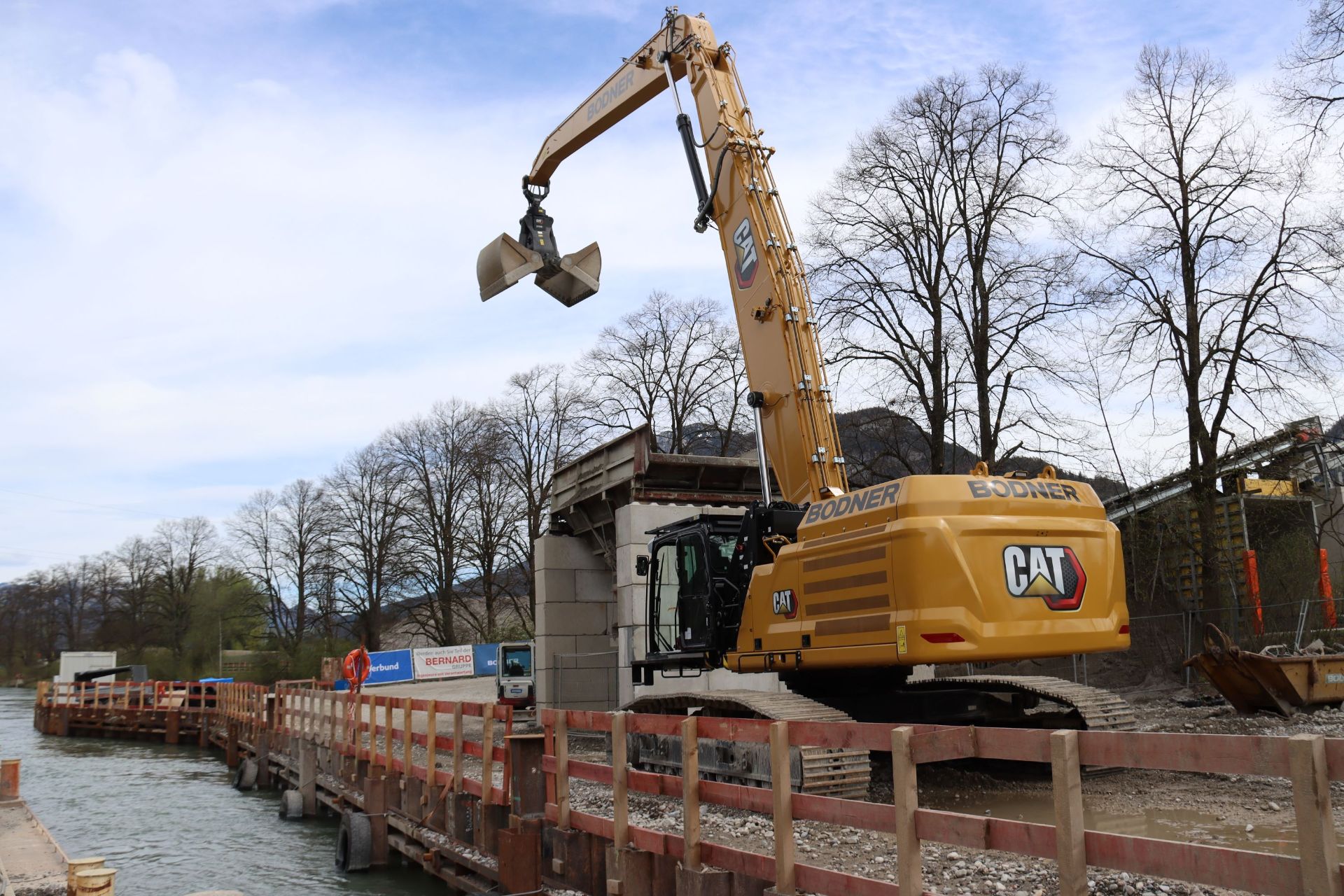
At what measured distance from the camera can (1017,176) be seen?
22.2 metres

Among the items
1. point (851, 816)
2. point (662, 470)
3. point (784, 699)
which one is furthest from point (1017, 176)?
point (851, 816)

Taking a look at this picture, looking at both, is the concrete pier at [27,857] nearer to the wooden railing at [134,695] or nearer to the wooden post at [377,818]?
the wooden post at [377,818]

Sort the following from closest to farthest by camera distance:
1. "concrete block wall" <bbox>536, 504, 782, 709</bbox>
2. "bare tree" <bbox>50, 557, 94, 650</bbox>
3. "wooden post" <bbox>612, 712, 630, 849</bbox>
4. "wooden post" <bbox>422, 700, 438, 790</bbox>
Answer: "wooden post" <bbox>612, 712, 630, 849</bbox> → "wooden post" <bbox>422, 700, 438, 790</bbox> → "concrete block wall" <bbox>536, 504, 782, 709</bbox> → "bare tree" <bbox>50, 557, 94, 650</bbox>

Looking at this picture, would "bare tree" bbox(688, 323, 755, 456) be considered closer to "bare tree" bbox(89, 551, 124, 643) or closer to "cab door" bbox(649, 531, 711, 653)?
"cab door" bbox(649, 531, 711, 653)

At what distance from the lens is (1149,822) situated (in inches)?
326

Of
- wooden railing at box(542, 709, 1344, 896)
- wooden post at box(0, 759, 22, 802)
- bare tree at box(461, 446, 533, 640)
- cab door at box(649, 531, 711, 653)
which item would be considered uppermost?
bare tree at box(461, 446, 533, 640)

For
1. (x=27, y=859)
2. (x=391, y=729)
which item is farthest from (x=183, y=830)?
(x=27, y=859)

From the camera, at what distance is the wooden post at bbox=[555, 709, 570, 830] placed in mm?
8203

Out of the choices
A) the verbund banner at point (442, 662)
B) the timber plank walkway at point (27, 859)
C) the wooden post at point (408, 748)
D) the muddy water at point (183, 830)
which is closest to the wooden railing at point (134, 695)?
the muddy water at point (183, 830)

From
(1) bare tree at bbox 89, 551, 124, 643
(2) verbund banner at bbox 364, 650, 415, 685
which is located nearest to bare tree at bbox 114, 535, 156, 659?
(1) bare tree at bbox 89, 551, 124, 643

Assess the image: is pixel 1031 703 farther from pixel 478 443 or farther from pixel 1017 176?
pixel 478 443

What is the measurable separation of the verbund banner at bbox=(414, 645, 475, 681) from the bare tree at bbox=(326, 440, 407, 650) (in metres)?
3.41

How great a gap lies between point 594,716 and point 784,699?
2.66 meters

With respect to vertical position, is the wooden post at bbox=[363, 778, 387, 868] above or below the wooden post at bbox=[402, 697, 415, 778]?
below
